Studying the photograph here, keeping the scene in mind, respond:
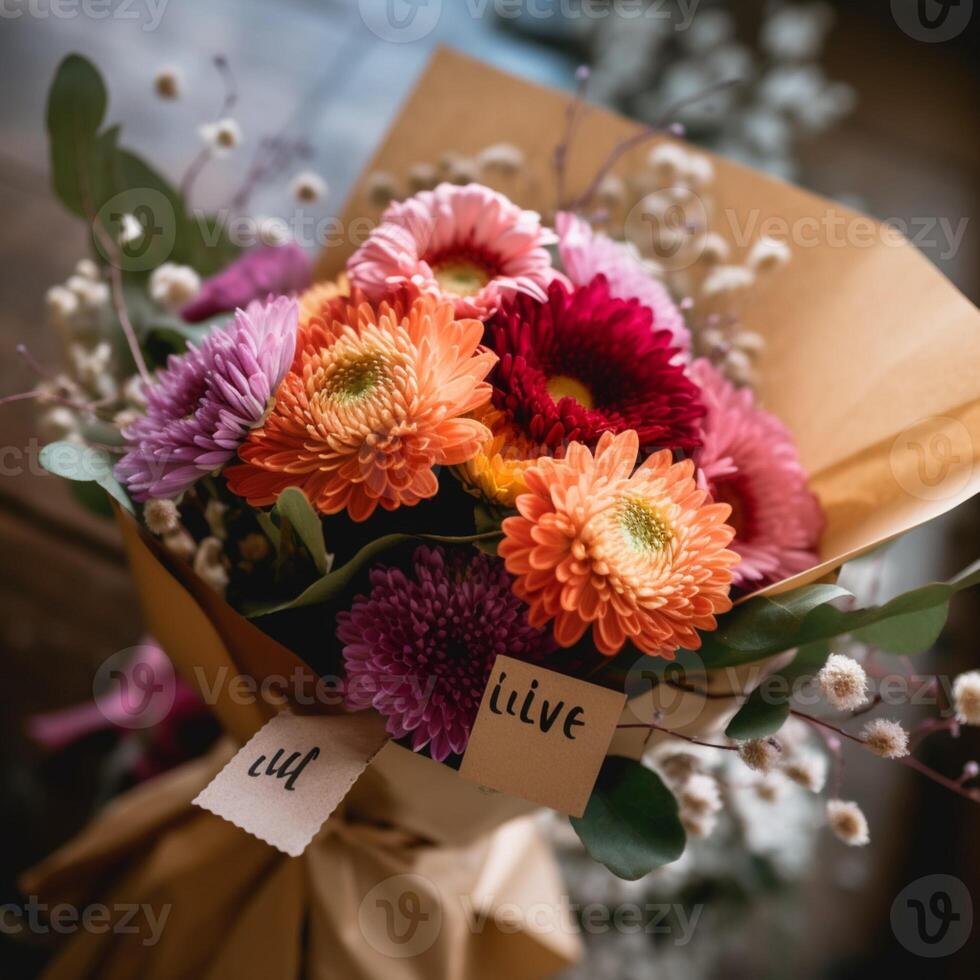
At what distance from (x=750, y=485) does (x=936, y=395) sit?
11cm

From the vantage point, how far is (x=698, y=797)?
0.47 meters

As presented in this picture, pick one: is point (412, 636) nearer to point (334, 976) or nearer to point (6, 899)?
point (334, 976)

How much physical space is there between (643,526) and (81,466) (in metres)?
0.24

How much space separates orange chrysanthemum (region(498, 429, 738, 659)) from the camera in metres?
0.34

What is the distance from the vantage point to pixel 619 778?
430 mm

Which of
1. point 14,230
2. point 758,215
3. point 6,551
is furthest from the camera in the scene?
point 14,230

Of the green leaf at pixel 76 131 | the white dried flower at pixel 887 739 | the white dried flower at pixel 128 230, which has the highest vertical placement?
the green leaf at pixel 76 131

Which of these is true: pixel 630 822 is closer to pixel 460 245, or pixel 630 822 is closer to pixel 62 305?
pixel 460 245

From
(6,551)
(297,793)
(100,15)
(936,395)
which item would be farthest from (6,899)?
(100,15)

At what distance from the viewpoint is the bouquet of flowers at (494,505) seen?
1.17 ft

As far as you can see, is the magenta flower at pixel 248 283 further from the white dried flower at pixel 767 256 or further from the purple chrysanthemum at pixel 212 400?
the white dried flower at pixel 767 256

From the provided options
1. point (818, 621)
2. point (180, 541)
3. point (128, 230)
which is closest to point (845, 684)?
point (818, 621)

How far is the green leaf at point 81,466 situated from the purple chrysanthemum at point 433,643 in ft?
0.40

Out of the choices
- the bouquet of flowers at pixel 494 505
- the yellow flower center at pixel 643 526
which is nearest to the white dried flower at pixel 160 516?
the bouquet of flowers at pixel 494 505
